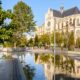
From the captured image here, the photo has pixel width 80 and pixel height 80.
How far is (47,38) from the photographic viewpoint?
95375mm

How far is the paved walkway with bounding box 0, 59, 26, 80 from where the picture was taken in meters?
9.55

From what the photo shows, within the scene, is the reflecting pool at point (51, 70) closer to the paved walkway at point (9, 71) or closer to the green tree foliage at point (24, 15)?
the paved walkway at point (9, 71)

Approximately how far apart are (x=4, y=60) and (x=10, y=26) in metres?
6.84

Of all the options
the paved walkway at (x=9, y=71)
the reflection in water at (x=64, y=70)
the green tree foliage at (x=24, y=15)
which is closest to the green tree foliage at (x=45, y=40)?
the green tree foliage at (x=24, y=15)

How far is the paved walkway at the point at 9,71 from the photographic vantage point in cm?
955

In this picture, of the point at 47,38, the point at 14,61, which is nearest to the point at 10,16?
the point at 14,61

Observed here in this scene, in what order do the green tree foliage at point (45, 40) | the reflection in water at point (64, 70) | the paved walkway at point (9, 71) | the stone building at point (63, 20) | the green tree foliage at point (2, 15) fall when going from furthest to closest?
the stone building at point (63, 20) → the green tree foliage at point (45, 40) → the reflection in water at point (64, 70) → the green tree foliage at point (2, 15) → the paved walkway at point (9, 71)

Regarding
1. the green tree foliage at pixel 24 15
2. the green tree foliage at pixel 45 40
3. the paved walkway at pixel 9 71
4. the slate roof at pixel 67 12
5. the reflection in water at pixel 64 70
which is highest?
the slate roof at pixel 67 12

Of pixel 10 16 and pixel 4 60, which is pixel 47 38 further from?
pixel 4 60

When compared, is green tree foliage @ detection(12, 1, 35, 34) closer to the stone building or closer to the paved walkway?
the stone building

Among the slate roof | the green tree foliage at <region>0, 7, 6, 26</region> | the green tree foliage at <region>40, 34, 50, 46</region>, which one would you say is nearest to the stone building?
the slate roof

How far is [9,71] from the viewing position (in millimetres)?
9734

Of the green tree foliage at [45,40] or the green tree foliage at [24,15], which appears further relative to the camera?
the green tree foliage at [45,40]

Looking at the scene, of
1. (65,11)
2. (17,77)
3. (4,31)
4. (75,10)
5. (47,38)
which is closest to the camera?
(17,77)
